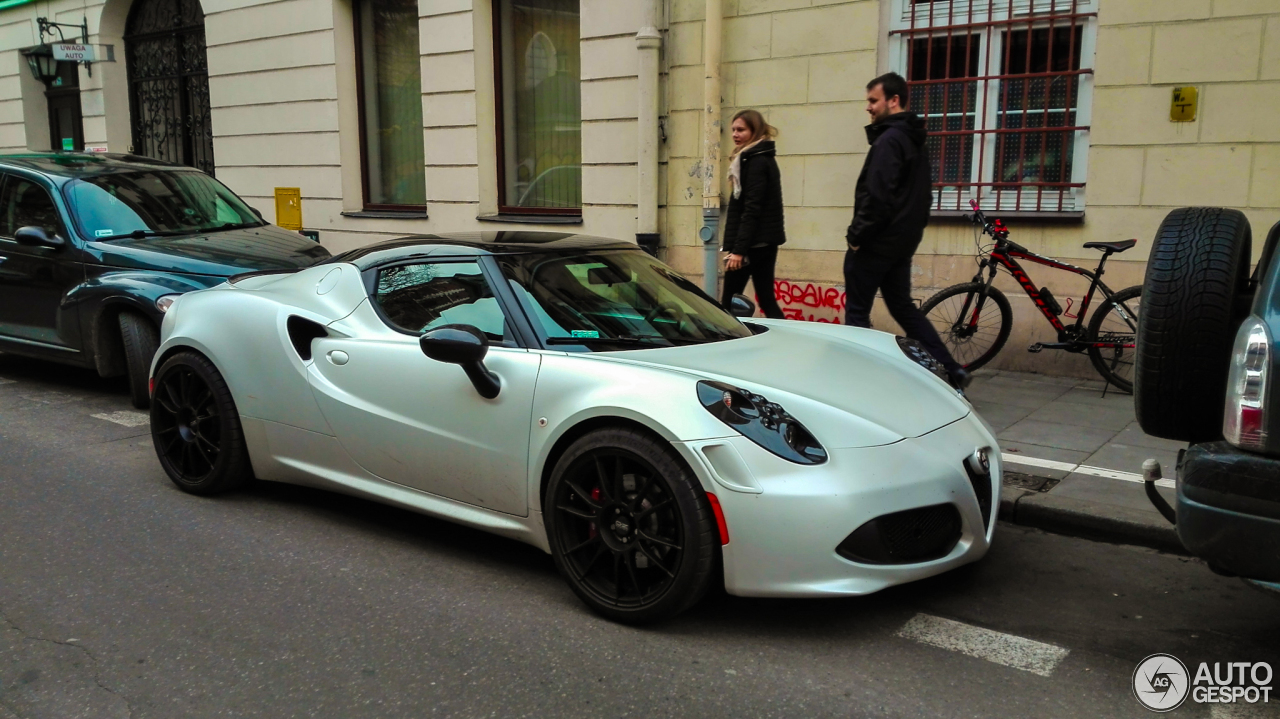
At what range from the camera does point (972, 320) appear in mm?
7645

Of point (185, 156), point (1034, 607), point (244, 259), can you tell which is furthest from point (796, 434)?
point (185, 156)

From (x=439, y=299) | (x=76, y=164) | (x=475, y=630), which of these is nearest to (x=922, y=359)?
(x=439, y=299)

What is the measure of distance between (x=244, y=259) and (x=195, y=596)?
3.94m

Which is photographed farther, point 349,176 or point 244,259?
point 349,176

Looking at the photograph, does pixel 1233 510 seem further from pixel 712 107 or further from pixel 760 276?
pixel 712 107

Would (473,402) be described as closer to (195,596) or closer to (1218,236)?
(195,596)

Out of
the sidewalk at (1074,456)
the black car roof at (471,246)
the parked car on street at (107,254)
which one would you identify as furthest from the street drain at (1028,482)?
the parked car on street at (107,254)

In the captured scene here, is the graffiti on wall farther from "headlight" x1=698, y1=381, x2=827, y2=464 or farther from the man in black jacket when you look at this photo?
"headlight" x1=698, y1=381, x2=827, y2=464

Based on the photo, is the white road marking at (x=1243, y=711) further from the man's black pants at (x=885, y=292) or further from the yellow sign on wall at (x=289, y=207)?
the yellow sign on wall at (x=289, y=207)

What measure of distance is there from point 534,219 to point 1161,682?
334 inches

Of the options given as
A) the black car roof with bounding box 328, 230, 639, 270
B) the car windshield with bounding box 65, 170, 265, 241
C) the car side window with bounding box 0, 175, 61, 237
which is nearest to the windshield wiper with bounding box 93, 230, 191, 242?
the car windshield with bounding box 65, 170, 265, 241

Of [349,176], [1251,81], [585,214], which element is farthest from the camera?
[349,176]

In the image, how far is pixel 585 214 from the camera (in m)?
10.3

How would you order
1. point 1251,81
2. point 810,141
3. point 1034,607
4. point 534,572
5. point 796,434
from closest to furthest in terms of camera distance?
point 796,434, point 1034,607, point 534,572, point 1251,81, point 810,141
